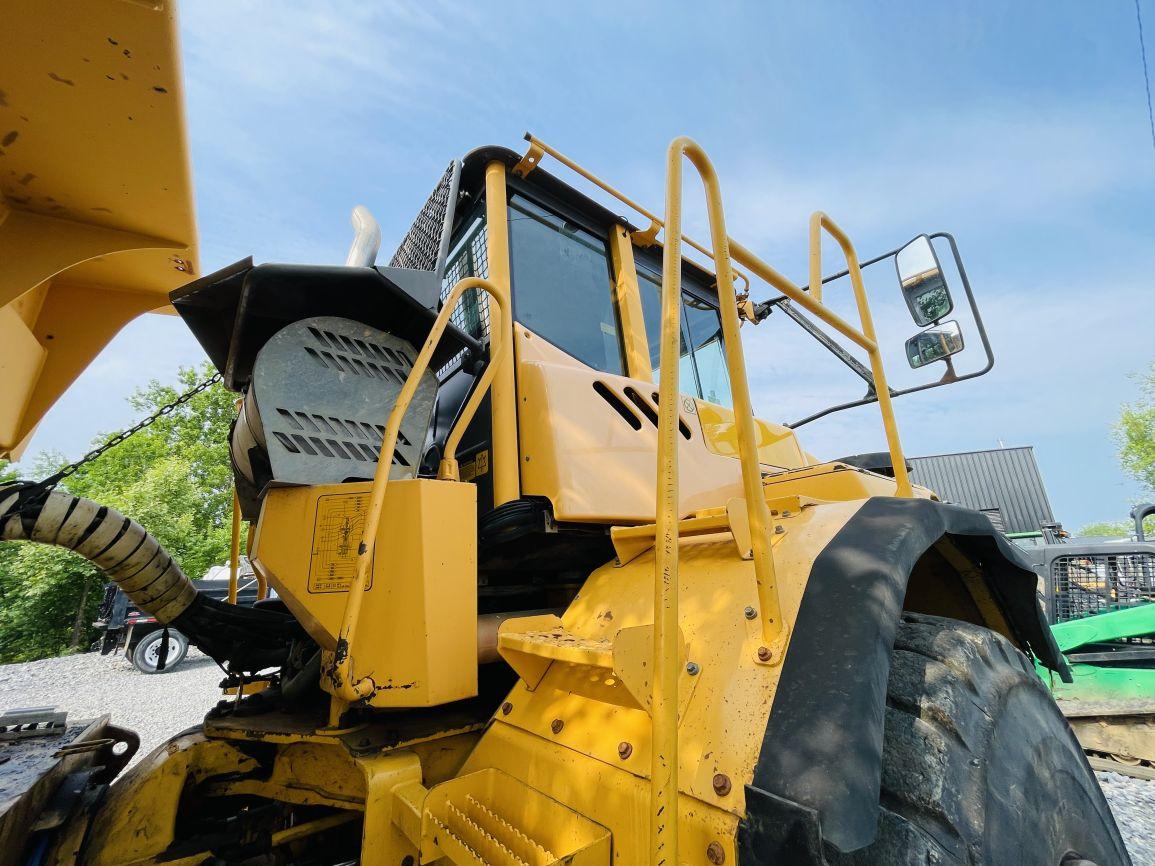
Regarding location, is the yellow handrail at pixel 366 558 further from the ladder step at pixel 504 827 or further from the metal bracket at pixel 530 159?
the metal bracket at pixel 530 159

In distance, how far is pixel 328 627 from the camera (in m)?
1.72

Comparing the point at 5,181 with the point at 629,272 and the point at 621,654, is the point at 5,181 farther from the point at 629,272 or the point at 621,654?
the point at 629,272

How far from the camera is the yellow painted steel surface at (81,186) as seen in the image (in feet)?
4.23

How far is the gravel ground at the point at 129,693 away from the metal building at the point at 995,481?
23813 mm

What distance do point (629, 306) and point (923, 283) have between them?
4.38ft

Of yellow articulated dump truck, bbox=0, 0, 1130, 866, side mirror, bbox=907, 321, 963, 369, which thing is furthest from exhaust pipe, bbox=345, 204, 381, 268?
side mirror, bbox=907, 321, 963, 369

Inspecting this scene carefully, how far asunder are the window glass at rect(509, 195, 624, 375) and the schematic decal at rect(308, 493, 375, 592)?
1.13 metres

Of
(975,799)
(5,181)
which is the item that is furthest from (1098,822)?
(5,181)

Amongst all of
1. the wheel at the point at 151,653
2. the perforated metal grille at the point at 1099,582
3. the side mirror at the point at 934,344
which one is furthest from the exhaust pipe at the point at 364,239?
the wheel at the point at 151,653

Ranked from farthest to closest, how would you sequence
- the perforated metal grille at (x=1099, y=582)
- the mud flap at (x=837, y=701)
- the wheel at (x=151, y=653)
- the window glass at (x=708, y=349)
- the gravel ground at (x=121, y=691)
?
the wheel at (x=151, y=653) < the gravel ground at (x=121, y=691) < the perforated metal grille at (x=1099, y=582) < the window glass at (x=708, y=349) < the mud flap at (x=837, y=701)

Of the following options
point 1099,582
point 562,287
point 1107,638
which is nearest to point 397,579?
point 562,287

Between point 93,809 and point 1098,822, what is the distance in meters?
3.21

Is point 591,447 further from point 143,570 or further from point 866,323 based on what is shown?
point 143,570

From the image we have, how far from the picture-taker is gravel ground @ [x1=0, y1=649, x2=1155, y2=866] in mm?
6556
